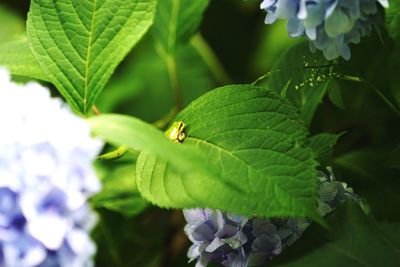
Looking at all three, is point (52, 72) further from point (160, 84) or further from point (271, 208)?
point (160, 84)

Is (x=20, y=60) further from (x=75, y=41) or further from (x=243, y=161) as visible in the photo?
(x=243, y=161)

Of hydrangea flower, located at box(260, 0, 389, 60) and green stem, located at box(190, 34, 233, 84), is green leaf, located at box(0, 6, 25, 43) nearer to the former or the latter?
green stem, located at box(190, 34, 233, 84)

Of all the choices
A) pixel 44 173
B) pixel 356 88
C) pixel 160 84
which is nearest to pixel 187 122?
pixel 44 173

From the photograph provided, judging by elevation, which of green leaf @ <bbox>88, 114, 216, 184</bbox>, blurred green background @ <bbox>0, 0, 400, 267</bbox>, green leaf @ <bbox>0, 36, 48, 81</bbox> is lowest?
blurred green background @ <bbox>0, 0, 400, 267</bbox>

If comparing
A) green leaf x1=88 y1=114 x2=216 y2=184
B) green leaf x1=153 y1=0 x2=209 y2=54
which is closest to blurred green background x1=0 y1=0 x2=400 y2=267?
green leaf x1=153 y1=0 x2=209 y2=54

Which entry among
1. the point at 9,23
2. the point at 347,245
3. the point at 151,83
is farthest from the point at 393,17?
the point at 9,23

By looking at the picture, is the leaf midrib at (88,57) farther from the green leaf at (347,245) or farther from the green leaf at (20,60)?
the green leaf at (347,245)

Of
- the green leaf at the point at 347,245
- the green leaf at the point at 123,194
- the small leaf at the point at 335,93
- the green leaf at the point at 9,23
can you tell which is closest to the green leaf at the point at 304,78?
the small leaf at the point at 335,93
